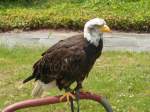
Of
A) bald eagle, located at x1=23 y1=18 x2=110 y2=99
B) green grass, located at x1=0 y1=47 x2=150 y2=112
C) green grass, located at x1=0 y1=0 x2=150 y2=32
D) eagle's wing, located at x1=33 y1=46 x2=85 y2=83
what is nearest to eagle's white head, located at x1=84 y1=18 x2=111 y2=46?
bald eagle, located at x1=23 y1=18 x2=110 y2=99

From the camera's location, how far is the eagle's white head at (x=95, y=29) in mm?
4113

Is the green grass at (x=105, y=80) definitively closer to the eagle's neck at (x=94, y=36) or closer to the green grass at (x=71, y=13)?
the green grass at (x=71, y=13)

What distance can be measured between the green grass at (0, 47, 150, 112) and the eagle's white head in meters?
2.20

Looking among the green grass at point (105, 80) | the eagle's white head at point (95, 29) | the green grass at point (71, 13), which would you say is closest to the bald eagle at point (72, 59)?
the eagle's white head at point (95, 29)

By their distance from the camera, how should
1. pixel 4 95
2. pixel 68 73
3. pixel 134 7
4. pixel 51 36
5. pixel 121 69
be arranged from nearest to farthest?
pixel 68 73, pixel 4 95, pixel 121 69, pixel 51 36, pixel 134 7

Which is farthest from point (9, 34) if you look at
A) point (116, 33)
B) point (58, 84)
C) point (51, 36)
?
point (58, 84)

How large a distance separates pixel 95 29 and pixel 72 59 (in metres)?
0.34

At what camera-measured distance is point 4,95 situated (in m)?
6.82

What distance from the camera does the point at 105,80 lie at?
7.21 metres

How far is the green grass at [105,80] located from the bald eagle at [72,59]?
5.67 feet

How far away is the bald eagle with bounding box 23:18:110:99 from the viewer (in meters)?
4.17

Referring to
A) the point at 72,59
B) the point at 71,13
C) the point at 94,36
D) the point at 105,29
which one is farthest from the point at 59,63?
the point at 71,13

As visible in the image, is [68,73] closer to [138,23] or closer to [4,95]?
[4,95]

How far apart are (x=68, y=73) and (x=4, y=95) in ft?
8.32
